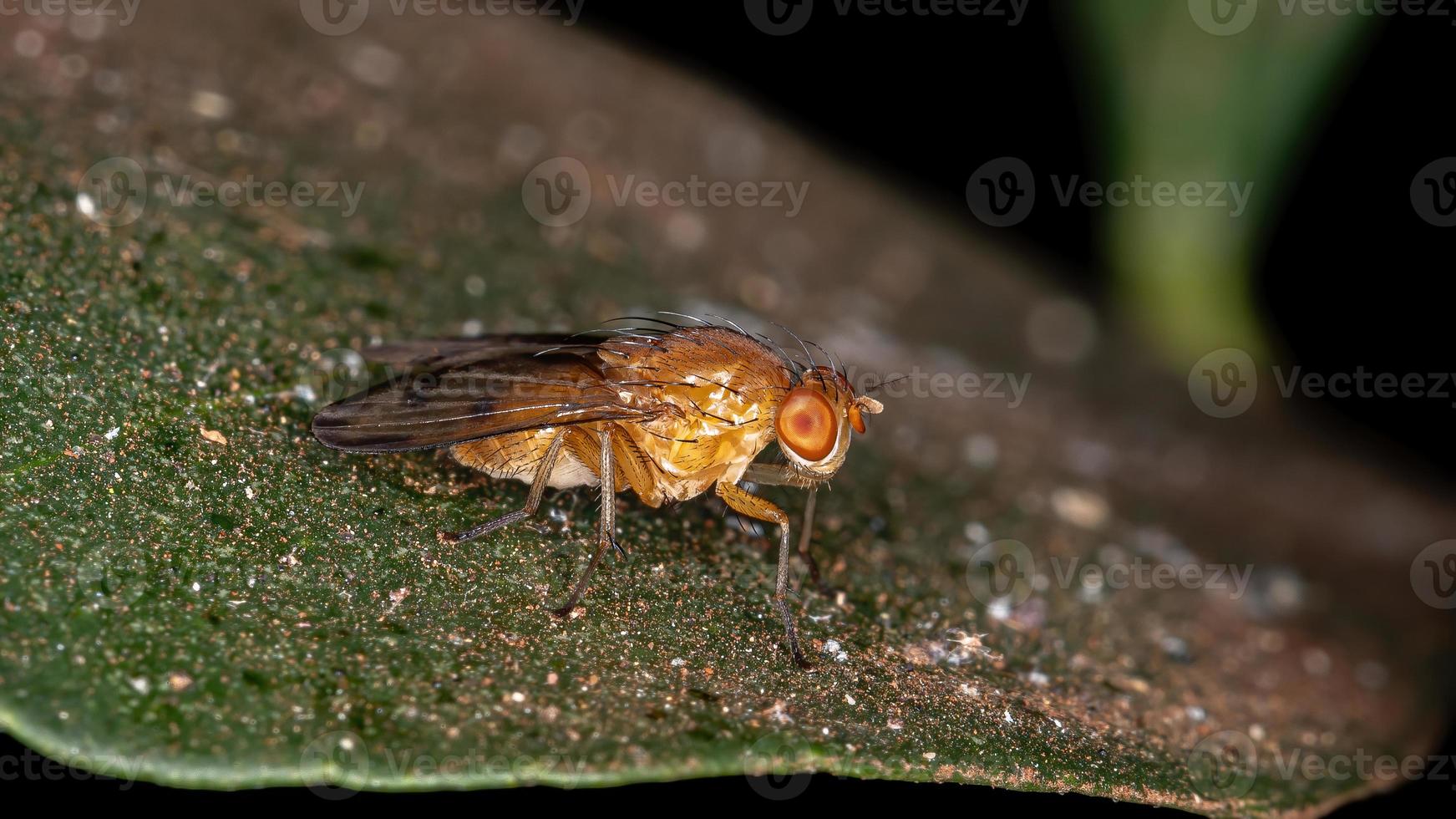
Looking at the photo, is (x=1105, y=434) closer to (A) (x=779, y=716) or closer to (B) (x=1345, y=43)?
(B) (x=1345, y=43)

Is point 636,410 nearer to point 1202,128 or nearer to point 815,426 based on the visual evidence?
point 815,426

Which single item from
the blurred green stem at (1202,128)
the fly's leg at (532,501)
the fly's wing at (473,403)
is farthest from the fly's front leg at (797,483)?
the blurred green stem at (1202,128)

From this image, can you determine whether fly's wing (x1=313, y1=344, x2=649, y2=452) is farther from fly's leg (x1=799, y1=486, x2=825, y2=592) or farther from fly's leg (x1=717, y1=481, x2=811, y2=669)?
fly's leg (x1=799, y1=486, x2=825, y2=592)

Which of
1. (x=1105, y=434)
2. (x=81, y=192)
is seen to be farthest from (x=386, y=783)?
(x=1105, y=434)

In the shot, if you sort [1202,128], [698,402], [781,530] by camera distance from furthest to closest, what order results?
[1202,128] < [698,402] < [781,530]

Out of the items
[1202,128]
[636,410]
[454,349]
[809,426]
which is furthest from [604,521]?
[1202,128]

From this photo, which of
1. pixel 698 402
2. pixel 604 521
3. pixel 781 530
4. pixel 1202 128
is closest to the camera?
pixel 604 521
